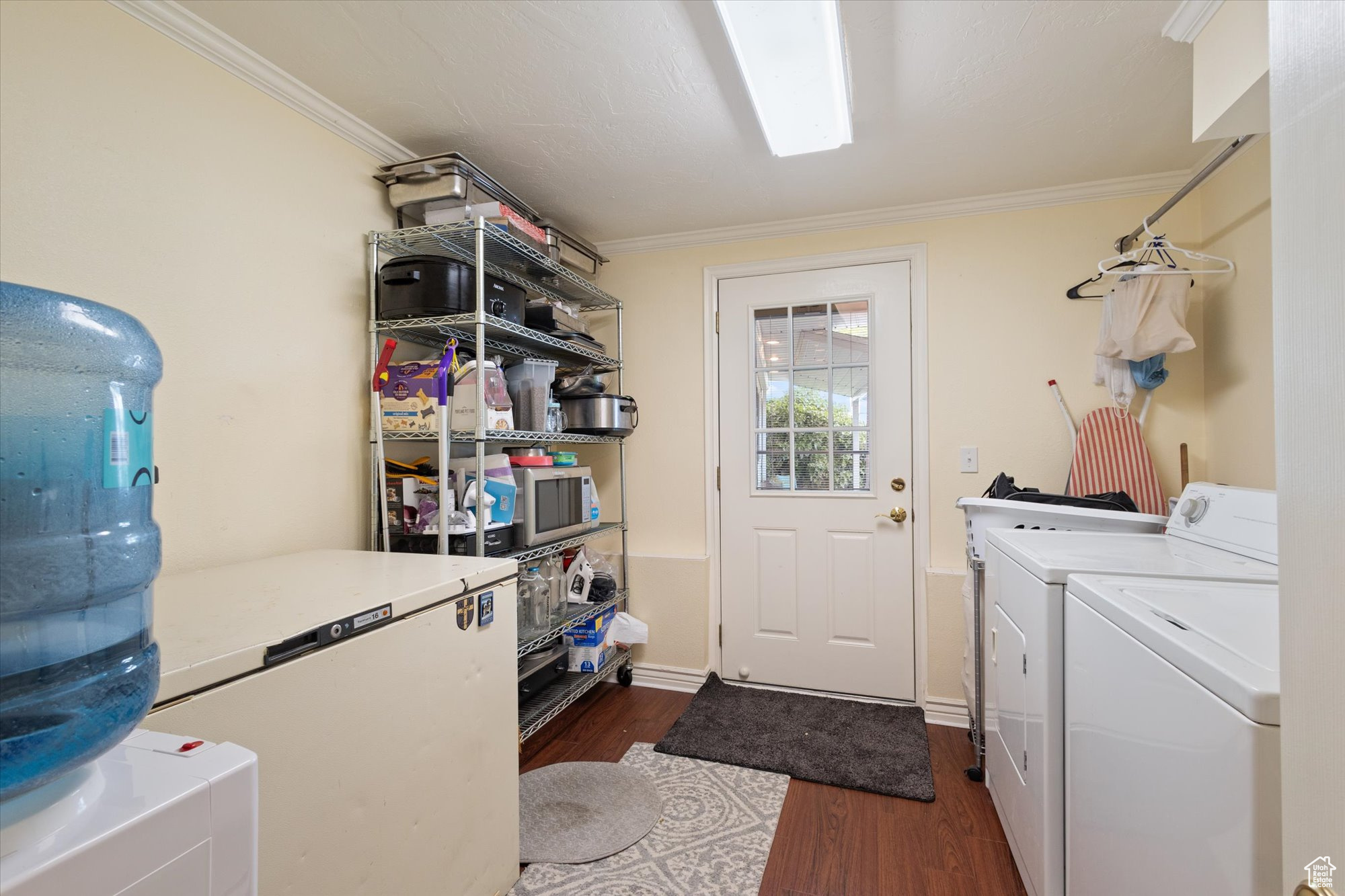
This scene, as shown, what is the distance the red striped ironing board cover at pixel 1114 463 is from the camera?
2.28 m

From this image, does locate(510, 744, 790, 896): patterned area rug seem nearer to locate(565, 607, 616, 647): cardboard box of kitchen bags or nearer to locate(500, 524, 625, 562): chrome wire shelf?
locate(565, 607, 616, 647): cardboard box of kitchen bags

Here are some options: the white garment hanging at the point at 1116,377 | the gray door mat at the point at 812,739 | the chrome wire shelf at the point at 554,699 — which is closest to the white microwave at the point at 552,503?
the chrome wire shelf at the point at 554,699

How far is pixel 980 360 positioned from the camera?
2.62 meters

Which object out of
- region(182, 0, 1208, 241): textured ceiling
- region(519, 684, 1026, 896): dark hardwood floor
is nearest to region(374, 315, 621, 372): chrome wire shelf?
region(182, 0, 1208, 241): textured ceiling

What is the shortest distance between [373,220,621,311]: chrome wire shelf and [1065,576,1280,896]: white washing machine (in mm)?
1950

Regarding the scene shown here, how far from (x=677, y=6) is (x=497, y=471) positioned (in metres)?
1.48

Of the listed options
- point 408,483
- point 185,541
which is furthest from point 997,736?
point 185,541

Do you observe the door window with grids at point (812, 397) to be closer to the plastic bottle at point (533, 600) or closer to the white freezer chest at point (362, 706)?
the plastic bottle at point (533, 600)

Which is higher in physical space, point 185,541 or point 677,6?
point 677,6

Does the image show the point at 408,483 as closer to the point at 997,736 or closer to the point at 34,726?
the point at 34,726

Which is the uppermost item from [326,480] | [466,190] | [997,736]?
[466,190]

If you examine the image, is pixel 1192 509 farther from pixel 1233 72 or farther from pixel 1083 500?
pixel 1233 72

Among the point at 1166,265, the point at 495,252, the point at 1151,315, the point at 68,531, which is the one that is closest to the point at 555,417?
the point at 495,252

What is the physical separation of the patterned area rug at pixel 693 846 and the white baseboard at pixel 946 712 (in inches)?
34.5
